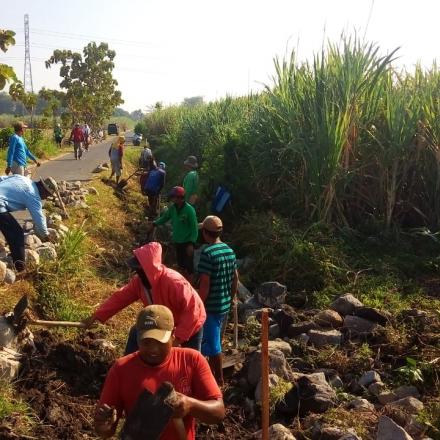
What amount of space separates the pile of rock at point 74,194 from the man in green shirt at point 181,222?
2844 millimetres

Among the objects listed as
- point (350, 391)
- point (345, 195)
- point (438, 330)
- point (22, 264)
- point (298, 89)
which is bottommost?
point (350, 391)

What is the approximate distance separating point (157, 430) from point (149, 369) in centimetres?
33

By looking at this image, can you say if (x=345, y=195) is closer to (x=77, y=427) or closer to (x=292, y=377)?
(x=292, y=377)

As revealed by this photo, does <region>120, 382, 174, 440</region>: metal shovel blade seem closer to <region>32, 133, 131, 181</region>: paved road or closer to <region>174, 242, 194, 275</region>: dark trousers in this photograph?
<region>174, 242, 194, 275</region>: dark trousers

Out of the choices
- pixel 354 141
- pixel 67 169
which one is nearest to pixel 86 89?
pixel 67 169

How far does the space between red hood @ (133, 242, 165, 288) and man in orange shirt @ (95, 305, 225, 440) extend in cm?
92

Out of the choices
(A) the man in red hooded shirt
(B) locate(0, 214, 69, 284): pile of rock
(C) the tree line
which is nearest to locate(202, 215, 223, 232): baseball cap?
(A) the man in red hooded shirt

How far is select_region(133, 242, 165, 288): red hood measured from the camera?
118 inches

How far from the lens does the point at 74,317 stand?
5.07m

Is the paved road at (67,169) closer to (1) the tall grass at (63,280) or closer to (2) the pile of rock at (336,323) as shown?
(1) the tall grass at (63,280)

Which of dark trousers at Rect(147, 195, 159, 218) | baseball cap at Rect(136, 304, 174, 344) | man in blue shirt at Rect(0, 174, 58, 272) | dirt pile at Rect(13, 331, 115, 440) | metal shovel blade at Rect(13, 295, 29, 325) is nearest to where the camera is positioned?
baseball cap at Rect(136, 304, 174, 344)

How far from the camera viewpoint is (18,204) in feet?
16.6

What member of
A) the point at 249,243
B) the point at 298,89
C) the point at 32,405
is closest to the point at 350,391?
the point at 32,405

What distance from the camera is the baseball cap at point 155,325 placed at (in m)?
1.96
